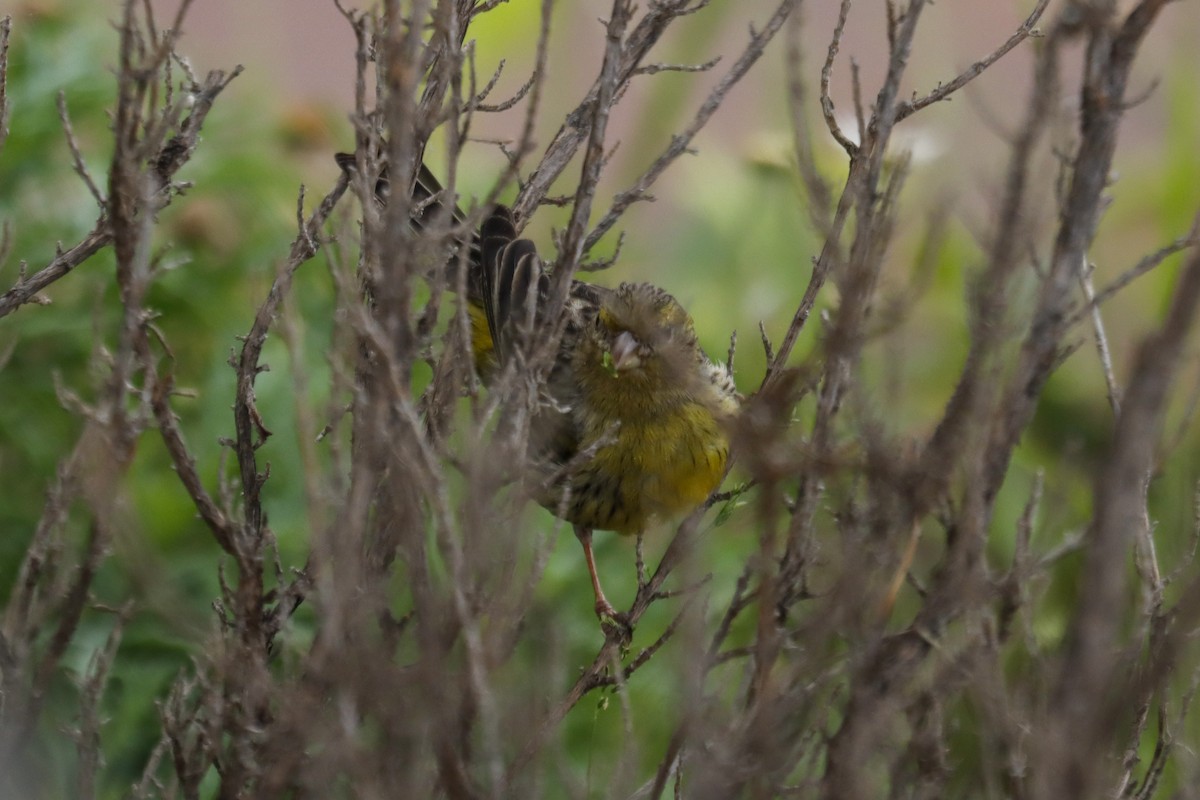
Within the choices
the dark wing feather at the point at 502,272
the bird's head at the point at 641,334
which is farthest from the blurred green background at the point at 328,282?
the dark wing feather at the point at 502,272

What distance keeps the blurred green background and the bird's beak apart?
18 cm

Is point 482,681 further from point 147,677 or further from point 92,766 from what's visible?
point 147,677

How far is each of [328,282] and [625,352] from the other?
1.72m

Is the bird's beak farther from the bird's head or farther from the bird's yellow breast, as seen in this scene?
the bird's yellow breast

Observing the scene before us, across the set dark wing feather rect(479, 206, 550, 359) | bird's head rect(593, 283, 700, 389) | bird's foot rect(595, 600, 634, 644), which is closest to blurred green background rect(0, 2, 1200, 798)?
bird's head rect(593, 283, 700, 389)

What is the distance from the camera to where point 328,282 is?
15.8ft

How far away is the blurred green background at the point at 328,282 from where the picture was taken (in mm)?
4180

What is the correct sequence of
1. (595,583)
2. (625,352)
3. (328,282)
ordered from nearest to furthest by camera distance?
(625,352) → (595,583) → (328,282)

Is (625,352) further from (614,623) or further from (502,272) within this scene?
(614,623)

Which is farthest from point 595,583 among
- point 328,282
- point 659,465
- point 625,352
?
point 328,282

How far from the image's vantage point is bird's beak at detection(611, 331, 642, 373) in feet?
11.2

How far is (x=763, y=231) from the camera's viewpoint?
21.1ft

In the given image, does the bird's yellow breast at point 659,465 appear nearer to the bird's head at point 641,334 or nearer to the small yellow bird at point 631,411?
the small yellow bird at point 631,411

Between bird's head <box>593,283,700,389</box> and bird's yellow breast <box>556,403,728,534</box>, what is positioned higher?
bird's head <box>593,283,700,389</box>
